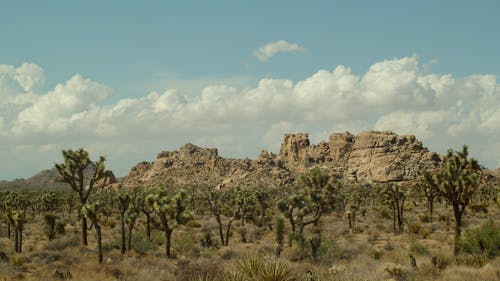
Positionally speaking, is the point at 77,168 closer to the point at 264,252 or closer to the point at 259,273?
the point at 264,252

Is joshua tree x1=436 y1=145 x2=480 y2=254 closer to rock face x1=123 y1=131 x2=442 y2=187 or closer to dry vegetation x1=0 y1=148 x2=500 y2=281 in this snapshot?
→ dry vegetation x1=0 y1=148 x2=500 y2=281

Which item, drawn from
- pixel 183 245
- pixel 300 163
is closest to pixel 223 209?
pixel 183 245

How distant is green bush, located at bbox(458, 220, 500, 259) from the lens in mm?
17375

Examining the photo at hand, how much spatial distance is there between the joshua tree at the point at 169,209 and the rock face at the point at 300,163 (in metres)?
91.9

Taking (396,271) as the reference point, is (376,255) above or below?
below

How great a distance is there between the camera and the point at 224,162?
146 meters

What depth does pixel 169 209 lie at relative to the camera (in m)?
23.0

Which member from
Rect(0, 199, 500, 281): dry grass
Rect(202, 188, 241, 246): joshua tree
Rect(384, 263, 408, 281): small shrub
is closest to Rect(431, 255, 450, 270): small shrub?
Rect(0, 199, 500, 281): dry grass

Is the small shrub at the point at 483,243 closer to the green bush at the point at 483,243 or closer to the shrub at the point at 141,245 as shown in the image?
the green bush at the point at 483,243

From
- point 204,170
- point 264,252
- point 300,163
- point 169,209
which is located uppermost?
point 300,163

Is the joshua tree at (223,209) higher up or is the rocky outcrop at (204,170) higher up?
the rocky outcrop at (204,170)

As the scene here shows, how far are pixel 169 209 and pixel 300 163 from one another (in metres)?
142

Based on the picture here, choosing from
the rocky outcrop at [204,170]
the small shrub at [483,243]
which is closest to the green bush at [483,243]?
the small shrub at [483,243]

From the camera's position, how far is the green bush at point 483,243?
17.4 metres
